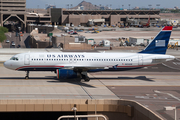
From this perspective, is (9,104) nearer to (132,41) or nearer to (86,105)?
(86,105)

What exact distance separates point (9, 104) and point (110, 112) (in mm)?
11478

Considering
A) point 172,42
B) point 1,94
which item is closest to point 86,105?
point 1,94

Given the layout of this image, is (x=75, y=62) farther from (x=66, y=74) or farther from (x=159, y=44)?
(x=159, y=44)

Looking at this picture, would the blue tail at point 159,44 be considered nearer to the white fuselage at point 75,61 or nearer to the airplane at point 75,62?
the airplane at point 75,62

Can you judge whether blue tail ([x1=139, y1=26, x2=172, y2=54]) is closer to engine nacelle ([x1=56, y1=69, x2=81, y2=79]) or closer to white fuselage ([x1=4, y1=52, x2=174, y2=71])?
white fuselage ([x1=4, y1=52, x2=174, y2=71])

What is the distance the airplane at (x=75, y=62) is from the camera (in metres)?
44.4

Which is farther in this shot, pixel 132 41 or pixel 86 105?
pixel 132 41

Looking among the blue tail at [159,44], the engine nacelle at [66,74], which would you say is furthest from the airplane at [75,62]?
the blue tail at [159,44]

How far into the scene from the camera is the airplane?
4444cm

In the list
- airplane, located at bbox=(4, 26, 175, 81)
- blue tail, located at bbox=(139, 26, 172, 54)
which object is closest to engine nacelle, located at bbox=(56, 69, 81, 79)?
airplane, located at bbox=(4, 26, 175, 81)

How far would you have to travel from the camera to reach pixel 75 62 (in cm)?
4553

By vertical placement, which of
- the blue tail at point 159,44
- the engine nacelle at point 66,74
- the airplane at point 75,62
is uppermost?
the blue tail at point 159,44

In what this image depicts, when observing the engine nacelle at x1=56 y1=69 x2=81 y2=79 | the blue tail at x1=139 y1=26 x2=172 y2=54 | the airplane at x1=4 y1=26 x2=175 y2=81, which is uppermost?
the blue tail at x1=139 y1=26 x2=172 y2=54

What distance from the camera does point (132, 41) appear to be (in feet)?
386
